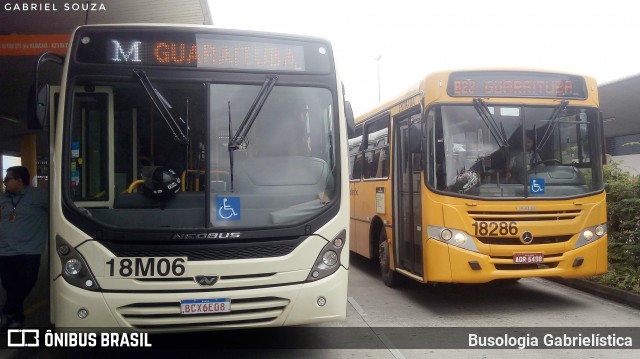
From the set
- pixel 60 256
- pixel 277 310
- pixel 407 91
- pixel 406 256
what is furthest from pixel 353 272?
pixel 60 256

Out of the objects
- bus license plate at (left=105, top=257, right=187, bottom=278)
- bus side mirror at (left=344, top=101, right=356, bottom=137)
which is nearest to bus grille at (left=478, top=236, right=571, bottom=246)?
bus side mirror at (left=344, top=101, right=356, bottom=137)

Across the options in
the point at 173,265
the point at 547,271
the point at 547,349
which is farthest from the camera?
the point at 547,271

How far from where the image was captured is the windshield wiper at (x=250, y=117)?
5.58 metres

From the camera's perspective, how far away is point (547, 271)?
7836 millimetres

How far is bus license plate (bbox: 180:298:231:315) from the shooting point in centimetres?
516

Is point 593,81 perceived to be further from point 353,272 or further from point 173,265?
point 173,265

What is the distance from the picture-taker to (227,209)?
5.48 metres

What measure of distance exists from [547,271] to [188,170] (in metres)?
4.92

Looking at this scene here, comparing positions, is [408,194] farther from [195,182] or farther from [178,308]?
[178,308]

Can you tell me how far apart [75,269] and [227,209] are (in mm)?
1395

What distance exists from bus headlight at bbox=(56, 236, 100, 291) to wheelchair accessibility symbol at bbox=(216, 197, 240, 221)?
119 centimetres

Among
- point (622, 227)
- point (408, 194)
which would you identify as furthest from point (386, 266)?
point (622, 227)

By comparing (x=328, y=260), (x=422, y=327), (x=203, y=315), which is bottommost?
(x=422, y=327)

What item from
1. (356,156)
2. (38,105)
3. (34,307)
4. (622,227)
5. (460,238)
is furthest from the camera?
(356,156)
